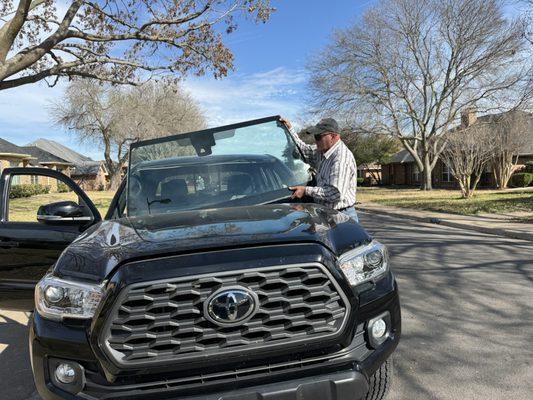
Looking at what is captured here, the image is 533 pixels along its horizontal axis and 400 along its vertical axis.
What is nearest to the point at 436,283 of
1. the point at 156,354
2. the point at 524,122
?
the point at 156,354

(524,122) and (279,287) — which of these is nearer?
(279,287)

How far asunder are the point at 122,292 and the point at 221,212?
46.0 inches

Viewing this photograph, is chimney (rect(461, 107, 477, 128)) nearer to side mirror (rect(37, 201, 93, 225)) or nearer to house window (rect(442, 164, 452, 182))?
house window (rect(442, 164, 452, 182))

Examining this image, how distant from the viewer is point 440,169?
4481 cm

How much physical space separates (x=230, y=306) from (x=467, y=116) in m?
36.4

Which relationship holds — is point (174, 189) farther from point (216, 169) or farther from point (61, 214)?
point (61, 214)

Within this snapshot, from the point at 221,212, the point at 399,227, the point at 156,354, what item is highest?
the point at 221,212

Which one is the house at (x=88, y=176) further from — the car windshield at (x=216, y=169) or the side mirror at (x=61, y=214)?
the side mirror at (x=61, y=214)

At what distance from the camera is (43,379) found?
233 centimetres

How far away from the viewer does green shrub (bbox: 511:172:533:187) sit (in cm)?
3388

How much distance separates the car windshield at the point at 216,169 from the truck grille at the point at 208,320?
1.54 m

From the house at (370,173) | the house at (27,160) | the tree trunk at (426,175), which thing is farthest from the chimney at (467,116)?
the house at (27,160)

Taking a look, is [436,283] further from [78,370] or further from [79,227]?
[78,370]

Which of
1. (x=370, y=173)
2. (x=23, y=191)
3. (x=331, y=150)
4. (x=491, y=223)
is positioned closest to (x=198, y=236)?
(x=331, y=150)
